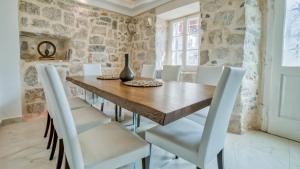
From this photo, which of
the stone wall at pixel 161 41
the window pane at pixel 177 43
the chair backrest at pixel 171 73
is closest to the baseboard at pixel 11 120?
the chair backrest at pixel 171 73

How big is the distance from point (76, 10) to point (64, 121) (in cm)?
334

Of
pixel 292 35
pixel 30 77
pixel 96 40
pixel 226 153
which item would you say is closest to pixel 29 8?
pixel 30 77

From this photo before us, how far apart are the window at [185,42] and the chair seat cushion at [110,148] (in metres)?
2.64

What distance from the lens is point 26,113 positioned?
3.02 meters

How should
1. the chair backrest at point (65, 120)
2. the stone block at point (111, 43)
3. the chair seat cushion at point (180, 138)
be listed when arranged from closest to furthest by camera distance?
the chair backrest at point (65, 120) → the chair seat cushion at point (180, 138) → the stone block at point (111, 43)

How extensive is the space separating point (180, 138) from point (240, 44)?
5.96 feet

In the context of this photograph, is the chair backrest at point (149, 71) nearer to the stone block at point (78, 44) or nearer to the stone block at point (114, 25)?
the stone block at point (78, 44)

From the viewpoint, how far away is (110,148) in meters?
0.99

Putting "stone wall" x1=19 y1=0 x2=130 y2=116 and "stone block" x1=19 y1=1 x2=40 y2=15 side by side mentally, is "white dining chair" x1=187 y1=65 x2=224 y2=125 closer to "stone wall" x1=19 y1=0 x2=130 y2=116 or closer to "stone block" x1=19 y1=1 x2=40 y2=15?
"stone wall" x1=19 y1=0 x2=130 y2=116

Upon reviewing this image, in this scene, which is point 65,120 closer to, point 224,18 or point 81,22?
point 224,18

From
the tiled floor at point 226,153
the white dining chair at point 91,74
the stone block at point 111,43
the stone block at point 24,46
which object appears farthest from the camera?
the stone block at point 111,43

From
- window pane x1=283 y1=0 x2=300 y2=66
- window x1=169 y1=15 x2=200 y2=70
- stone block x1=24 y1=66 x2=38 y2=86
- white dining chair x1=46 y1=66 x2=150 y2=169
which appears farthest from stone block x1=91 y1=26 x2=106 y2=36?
window pane x1=283 y1=0 x2=300 y2=66

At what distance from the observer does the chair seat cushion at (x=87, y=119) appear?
4.58 feet

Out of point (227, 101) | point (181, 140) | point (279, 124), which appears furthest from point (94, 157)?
point (279, 124)
